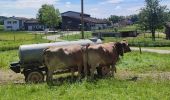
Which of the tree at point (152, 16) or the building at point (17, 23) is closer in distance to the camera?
the tree at point (152, 16)

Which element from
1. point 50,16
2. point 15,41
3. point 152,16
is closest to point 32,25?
point 50,16

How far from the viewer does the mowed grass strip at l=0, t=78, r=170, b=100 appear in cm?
1256

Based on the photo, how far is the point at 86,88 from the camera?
46.5 ft

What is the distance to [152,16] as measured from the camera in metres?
68.8

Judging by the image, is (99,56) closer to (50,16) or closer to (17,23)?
(50,16)

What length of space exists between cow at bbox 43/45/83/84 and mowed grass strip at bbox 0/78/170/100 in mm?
1936

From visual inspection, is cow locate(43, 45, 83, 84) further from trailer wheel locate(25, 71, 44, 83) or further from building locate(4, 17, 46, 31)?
building locate(4, 17, 46, 31)

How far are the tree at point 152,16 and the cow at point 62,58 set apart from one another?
52668mm

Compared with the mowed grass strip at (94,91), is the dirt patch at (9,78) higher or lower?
lower

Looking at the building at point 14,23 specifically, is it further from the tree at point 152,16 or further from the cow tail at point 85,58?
the cow tail at point 85,58

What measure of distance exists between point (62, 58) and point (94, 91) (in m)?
3.54

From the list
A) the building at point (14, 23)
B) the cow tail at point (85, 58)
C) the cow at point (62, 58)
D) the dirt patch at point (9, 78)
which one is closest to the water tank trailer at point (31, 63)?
the dirt patch at point (9, 78)

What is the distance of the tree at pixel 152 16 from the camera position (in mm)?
68500

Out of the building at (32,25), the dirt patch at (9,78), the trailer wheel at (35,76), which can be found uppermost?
the building at (32,25)
